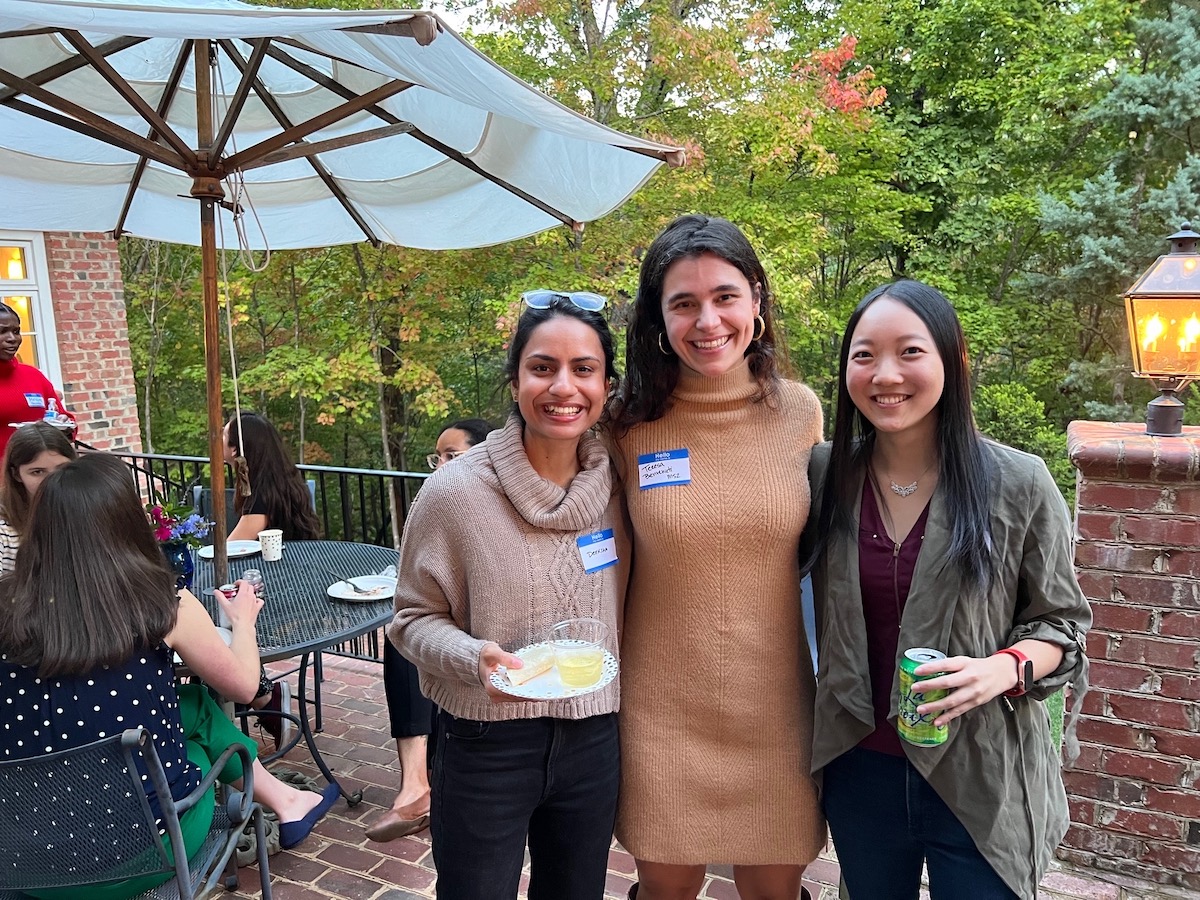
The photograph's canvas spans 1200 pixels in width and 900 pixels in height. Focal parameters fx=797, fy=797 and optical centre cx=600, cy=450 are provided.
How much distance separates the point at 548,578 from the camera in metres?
1.49

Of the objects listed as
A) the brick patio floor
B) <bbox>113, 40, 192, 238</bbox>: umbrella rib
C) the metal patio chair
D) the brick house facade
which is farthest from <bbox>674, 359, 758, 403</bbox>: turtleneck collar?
the brick house facade

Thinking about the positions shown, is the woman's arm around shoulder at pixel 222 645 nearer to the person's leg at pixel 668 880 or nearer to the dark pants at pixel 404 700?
the dark pants at pixel 404 700

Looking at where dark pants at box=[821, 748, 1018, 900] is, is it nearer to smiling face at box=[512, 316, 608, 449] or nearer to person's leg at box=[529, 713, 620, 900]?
person's leg at box=[529, 713, 620, 900]

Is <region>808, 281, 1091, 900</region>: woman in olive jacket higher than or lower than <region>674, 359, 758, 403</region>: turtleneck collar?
lower

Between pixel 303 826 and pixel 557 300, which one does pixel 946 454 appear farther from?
pixel 303 826

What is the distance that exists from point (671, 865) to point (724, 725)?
0.35 meters

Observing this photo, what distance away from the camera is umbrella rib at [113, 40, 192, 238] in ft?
9.32

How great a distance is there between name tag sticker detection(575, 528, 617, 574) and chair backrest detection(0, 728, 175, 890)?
0.95 m

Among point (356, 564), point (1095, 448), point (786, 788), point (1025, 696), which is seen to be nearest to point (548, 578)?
point (786, 788)

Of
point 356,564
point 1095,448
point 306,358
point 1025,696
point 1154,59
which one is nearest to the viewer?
point 1025,696

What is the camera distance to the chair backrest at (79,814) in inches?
61.7

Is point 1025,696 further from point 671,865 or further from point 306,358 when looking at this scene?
point 306,358

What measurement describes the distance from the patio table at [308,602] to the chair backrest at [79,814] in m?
0.65

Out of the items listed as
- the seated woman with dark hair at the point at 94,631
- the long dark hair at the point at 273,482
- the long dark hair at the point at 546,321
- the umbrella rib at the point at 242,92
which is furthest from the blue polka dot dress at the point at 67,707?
the long dark hair at the point at 273,482
